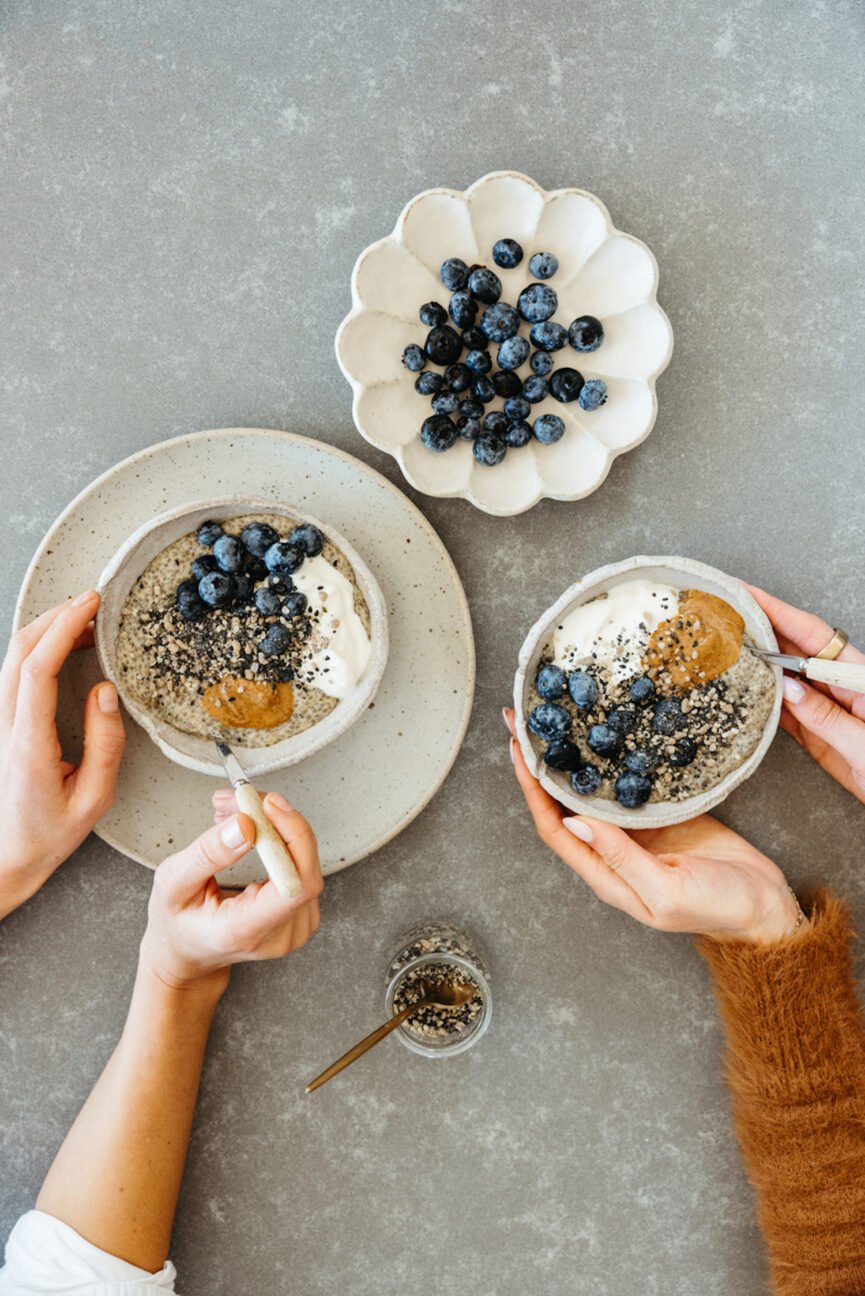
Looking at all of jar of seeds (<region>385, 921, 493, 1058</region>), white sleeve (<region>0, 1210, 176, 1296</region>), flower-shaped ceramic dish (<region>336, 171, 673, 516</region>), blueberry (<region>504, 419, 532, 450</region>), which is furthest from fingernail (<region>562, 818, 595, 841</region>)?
white sleeve (<region>0, 1210, 176, 1296</region>)

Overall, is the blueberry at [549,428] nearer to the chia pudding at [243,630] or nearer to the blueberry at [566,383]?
the blueberry at [566,383]

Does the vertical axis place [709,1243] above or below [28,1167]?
above

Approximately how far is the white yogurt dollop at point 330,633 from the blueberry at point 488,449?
0.35 meters

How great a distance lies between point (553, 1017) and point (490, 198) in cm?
155

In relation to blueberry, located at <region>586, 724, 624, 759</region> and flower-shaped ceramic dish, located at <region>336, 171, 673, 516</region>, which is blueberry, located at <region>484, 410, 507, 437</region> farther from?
blueberry, located at <region>586, 724, 624, 759</region>

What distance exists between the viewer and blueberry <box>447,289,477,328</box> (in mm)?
1768

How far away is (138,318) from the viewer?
73.7 inches

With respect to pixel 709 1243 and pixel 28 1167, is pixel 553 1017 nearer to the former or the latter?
pixel 709 1243

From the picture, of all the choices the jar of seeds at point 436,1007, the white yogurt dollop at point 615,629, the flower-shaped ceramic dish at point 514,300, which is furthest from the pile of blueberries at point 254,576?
the jar of seeds at point 436,1007

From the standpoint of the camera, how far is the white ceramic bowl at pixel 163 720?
1.65m

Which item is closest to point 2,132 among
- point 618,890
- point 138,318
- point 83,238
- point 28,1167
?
point 83,238

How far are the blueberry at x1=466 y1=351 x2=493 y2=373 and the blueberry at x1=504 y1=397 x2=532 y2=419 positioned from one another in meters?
0.07

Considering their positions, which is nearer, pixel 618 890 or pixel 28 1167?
pixel 618 890

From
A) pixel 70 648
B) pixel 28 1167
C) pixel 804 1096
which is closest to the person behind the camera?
pixel 70 648
